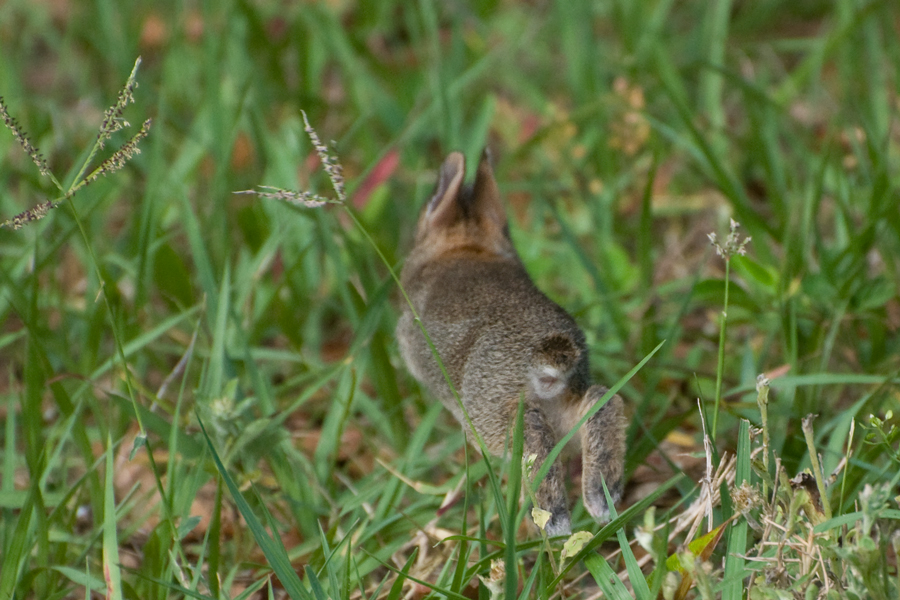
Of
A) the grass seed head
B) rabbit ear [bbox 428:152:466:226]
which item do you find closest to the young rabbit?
rabbit ear [bbox 428:152:466:226]

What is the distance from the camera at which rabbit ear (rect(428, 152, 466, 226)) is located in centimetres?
307

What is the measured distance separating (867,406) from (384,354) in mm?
1519

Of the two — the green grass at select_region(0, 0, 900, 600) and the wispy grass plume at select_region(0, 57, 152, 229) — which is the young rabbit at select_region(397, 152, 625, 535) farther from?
the wispy grass plume at select_region(0, 57, 152, 229)

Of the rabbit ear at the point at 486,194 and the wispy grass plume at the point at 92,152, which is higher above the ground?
the wispy grass plume at the point at 92,152

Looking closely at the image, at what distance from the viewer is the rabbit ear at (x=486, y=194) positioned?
3.20 meters

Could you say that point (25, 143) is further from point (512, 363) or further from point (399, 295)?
Result: point (399, 295)

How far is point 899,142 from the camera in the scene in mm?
4645

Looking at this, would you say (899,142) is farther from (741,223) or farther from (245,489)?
(245,489)

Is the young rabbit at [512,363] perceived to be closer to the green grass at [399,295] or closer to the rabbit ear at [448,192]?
the rabbit ear at [448,192]


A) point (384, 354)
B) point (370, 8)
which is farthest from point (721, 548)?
point (370, 8)

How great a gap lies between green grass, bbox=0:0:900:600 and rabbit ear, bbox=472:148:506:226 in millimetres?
405

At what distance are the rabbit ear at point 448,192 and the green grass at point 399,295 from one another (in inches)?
11.2

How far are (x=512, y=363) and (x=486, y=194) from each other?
0.99 metres

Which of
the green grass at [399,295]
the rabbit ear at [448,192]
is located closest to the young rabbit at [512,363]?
the rabbit ear at [448,192]
